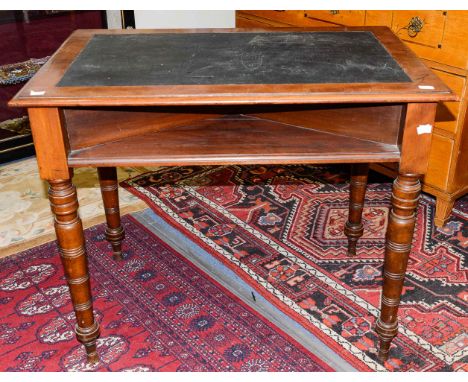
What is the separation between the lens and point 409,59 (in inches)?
84.7

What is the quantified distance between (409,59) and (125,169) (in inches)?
90.9

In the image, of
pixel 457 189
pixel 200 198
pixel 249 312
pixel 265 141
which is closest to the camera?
pixel 265 141

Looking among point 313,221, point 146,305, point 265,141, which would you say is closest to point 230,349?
point 146,305

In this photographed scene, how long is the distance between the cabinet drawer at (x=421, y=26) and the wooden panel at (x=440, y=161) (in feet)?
1.60

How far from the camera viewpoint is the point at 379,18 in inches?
126

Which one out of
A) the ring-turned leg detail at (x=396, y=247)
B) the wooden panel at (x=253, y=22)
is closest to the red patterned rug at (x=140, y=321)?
the ring-turned leg detail at (x=396, y=247)

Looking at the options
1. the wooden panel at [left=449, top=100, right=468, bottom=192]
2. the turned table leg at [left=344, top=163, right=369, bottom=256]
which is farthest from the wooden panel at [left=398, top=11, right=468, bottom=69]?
the turned table leg at [left=344, top=163, right=369, bottom=256]

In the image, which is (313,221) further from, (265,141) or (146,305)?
(265,141)

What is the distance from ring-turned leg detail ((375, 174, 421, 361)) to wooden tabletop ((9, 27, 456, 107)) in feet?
1.07

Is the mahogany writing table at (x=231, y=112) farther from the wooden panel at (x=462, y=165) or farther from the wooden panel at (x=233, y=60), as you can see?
the wooden panel at (x=462, y=165)

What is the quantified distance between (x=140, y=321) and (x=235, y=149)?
3.26ft

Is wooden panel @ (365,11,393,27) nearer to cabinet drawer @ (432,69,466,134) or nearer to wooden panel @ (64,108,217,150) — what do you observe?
cabinet drawer @ (432,69,466,134)

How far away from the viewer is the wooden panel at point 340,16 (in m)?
3.31

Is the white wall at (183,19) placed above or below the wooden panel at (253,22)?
below
